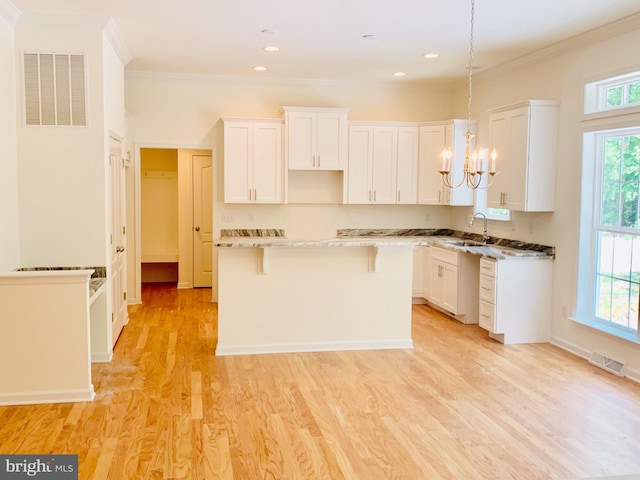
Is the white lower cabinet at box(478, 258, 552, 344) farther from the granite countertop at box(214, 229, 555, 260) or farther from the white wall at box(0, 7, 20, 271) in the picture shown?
the white wall at box(0, 7, 20, 271)

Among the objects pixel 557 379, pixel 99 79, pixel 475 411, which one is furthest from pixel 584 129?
pixel 99 79

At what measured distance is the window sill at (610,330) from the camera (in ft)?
15.8

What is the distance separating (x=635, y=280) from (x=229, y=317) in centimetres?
353

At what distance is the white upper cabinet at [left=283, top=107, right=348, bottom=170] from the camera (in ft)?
23.8

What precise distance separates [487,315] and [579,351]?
92 centimetres

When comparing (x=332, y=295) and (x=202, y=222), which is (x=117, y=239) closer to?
(x=332, y=295)

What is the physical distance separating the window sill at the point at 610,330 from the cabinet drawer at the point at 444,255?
1574mm

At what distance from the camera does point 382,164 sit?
25.1 feet

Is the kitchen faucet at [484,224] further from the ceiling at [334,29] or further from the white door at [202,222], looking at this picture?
the white door at [202,222]

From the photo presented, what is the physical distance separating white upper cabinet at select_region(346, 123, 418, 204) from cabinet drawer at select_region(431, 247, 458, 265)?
33.2 inches

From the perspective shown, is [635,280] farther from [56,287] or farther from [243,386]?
[56,287]

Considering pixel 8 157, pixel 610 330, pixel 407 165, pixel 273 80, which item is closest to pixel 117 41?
pixel 8 157

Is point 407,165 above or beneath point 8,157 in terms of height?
above

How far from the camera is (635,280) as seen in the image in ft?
16.2
